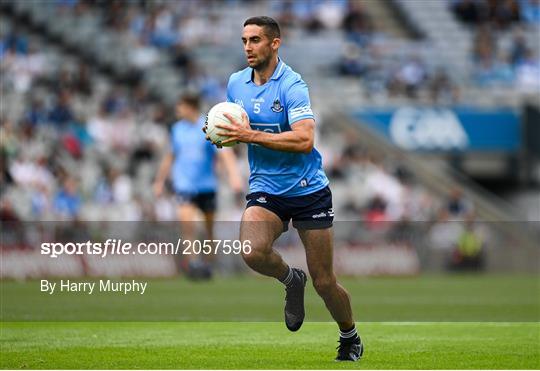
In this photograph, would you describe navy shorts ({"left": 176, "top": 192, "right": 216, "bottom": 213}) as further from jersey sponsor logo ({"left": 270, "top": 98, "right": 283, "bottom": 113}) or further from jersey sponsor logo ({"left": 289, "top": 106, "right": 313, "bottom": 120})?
jersey sponsor logo ({"left": 289, "top": 106, "right": 313, "bottom": 120})

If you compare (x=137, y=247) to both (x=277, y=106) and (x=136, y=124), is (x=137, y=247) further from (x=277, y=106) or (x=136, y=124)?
(x=277, y=106)

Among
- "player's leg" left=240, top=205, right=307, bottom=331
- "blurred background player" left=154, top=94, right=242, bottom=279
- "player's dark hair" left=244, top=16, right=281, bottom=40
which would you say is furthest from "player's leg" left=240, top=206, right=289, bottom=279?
"blurred background player" left=154, top=94, right=242, bottom=279

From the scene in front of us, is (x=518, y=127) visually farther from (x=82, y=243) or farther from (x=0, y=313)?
(x=0, y=313)

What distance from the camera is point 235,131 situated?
378 inches

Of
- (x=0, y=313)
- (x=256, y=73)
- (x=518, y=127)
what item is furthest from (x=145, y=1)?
(x=256, y=73)

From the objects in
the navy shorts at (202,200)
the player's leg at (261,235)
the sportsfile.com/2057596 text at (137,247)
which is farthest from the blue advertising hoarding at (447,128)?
the player's leg at (261,235)

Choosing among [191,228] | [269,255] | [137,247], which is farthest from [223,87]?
[269,255]

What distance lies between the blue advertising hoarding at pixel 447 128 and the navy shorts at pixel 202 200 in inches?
524

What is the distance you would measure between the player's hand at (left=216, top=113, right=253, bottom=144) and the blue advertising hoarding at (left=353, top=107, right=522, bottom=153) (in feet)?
78.4

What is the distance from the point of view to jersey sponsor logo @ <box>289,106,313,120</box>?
32.1 feet

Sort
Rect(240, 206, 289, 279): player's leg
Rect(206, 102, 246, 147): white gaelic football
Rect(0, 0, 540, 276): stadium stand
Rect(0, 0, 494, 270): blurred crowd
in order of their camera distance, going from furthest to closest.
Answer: Rect(0, 0, 540, 276): stadium stand
Rect(0, 0, 494, 270): blurred crowd
Rect(240, 206, 289, 279): player's leg
Rect(206, 102, 246, 147): white gaelic football

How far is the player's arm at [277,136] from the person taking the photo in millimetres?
9602

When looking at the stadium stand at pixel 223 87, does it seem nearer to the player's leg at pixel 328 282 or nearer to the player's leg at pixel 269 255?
the player's leg at pixel 269 255

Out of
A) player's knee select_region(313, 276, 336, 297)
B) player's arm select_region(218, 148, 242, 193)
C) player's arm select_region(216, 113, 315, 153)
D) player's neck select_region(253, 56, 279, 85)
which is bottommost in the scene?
player's arm select_region(218, 148, 242, 193)
